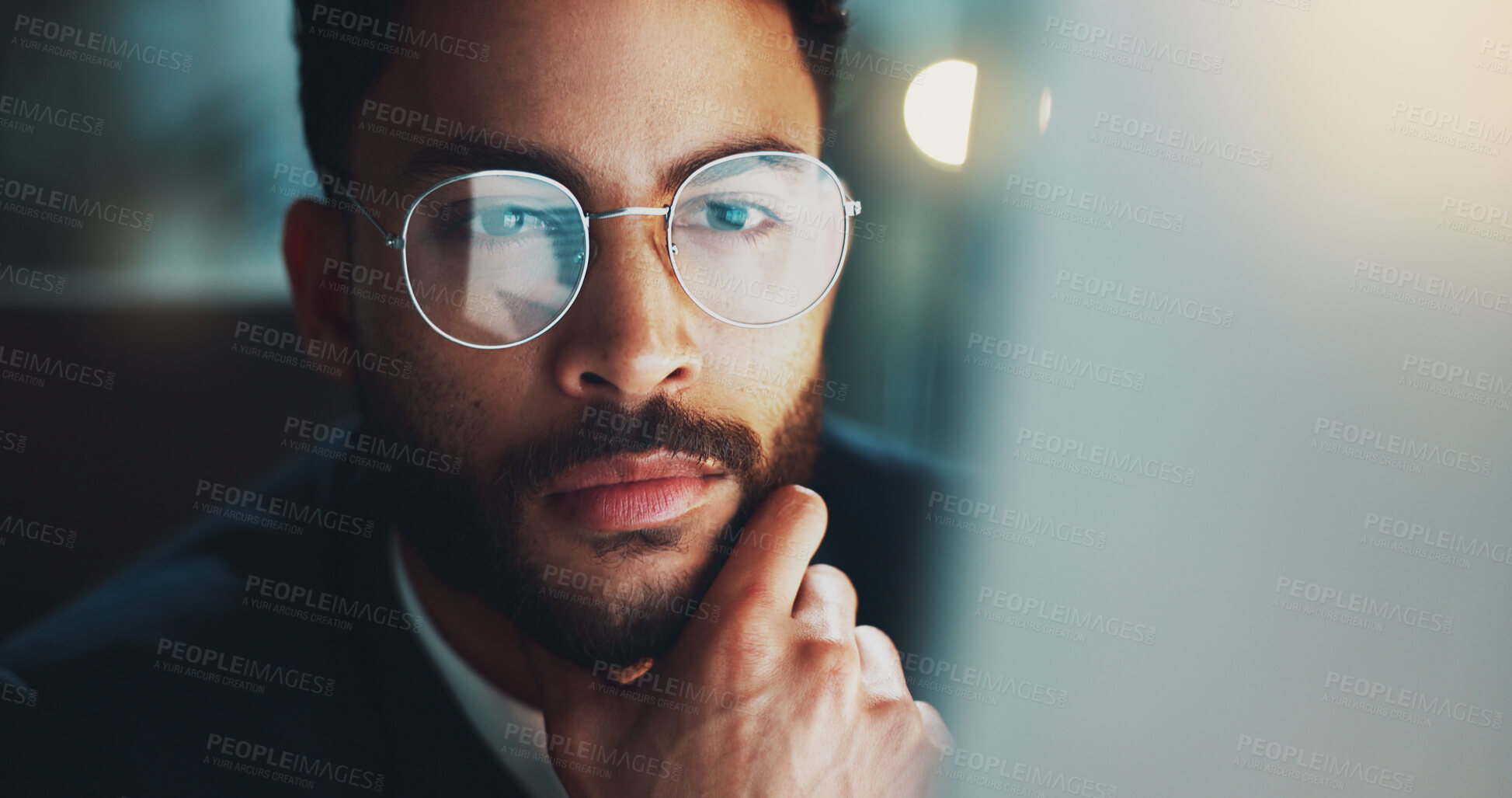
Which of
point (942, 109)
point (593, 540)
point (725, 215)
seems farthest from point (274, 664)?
point (942, 109)

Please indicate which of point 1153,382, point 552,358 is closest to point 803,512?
point 552,358

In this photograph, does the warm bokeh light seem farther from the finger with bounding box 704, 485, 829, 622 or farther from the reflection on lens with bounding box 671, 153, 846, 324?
the finger with bounding box 704, 485, 829, 622

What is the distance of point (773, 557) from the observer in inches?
49.4

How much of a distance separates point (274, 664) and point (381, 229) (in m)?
0.63

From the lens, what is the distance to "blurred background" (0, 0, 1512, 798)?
129 cm

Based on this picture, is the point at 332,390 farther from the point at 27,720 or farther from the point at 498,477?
the point at 27,720

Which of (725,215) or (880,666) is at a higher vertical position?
(725,215)

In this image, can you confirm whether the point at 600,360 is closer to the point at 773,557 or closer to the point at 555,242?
the point at 555,242

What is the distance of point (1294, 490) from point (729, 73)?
107cm

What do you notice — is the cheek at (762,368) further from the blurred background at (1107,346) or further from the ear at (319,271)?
the ear at (319,271)

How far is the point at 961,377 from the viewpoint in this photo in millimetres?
1333

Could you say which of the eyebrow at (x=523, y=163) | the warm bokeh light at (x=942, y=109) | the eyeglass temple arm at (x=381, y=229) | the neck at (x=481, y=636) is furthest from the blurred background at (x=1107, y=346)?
the neck at (x=481, y=636)

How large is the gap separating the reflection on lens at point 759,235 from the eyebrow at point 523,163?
0.06 ft

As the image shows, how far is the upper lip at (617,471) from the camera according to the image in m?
1.21
